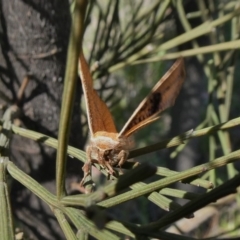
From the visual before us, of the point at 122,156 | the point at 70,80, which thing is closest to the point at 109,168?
the point at 122,156

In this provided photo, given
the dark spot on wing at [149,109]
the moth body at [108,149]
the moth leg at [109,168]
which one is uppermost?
the dark spot on wing at [149,109]

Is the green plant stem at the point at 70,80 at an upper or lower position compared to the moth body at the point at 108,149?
upper

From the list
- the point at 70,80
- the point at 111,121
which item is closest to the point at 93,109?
the point at 111,121

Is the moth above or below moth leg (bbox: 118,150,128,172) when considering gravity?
above

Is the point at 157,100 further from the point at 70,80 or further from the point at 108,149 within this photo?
the point at 70,80

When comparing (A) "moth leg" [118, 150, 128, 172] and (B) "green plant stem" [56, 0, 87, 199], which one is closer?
(B) "green plant stem" [56, 0, 87, 199]

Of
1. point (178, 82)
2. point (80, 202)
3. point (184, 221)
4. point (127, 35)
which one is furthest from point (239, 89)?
point (80, 202)

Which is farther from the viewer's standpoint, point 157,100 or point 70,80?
point 157,100

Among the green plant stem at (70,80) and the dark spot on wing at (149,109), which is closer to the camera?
the green plant stem at (70,80)

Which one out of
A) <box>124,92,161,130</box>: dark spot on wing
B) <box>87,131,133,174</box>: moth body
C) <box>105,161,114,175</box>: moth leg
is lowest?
<box>105,161,114,175</box>: moth leg
